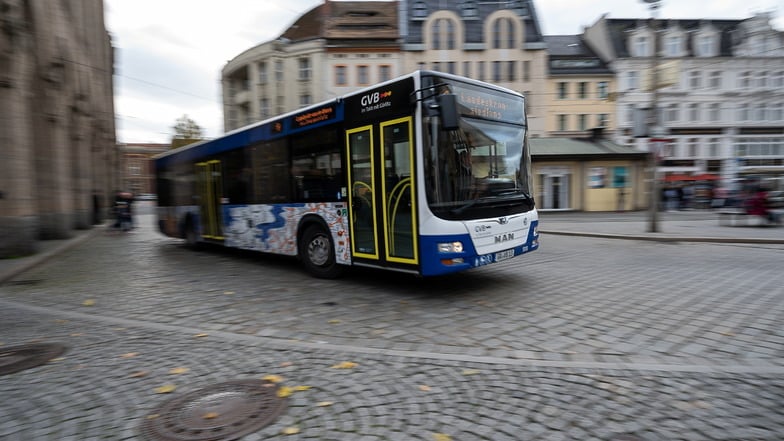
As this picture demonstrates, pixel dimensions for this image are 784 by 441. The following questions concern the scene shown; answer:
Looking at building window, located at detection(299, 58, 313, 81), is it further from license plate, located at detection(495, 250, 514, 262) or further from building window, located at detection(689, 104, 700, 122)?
license plate, located at detection(495, 250, 514, 262)

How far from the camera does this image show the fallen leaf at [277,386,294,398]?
3.22m

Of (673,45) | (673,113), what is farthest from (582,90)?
(673,45)

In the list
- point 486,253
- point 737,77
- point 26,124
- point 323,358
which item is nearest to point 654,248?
point 486,253

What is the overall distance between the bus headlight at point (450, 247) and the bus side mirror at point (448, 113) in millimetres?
1466

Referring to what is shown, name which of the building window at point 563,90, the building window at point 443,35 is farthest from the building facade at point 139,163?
the building window at point 563,90

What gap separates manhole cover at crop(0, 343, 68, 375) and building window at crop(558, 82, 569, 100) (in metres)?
39.7

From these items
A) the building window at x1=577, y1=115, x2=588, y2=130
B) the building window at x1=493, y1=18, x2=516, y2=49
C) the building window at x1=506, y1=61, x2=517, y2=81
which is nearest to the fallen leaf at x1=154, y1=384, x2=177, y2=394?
the building window at x1=506, y1=61, x2=517, y2=81

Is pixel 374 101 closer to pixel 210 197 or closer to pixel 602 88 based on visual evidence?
pixel 210 197

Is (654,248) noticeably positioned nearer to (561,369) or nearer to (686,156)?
(561,369)

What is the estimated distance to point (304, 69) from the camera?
3884 cm

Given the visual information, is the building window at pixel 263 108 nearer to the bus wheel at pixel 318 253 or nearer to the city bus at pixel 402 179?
the city bus at pixel 402 179

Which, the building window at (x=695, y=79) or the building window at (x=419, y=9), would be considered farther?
the building window at (x=695, y=79)

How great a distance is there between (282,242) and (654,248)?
30.1ft

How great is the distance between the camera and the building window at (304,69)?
38688mm
